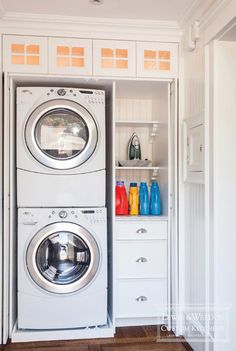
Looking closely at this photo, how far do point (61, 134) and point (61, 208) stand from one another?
0.58 meters

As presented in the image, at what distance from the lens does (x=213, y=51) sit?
7.18 feet

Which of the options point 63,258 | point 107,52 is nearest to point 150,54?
point 107,52

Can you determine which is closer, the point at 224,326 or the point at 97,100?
the point at 224,326

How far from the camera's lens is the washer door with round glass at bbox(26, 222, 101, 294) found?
2.63m

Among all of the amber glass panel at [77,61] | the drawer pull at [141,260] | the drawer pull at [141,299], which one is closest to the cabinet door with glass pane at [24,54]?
the amber glass panel at [77,61]

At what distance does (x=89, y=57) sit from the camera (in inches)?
104

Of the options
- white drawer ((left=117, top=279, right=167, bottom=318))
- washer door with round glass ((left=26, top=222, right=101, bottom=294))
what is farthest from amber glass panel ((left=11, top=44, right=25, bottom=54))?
white drawer ((left=117, top=279, right=167, bottom=318))

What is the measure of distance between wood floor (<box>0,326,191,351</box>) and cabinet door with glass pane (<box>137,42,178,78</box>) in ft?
6.67

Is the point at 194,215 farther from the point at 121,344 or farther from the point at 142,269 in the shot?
the point at 121,344

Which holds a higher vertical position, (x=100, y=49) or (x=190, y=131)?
(x=100, y=49)

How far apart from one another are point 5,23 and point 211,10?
147cm

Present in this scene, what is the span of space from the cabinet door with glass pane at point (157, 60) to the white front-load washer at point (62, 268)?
45.0 inches

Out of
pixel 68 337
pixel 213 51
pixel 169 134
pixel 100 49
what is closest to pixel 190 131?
pixel 169 134

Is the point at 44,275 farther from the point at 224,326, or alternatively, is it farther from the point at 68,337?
the point at 224,326
